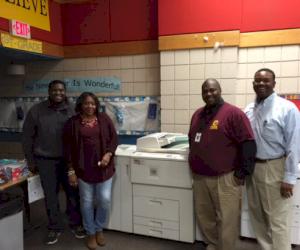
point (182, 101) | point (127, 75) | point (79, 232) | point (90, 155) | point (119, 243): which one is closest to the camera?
point (90, 155)

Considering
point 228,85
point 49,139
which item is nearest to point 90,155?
point 49,139

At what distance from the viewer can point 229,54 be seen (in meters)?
3.04

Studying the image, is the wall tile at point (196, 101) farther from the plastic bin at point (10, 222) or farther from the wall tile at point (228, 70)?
the plastic bin at point (10, 222)

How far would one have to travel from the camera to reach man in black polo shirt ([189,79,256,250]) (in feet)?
6.77

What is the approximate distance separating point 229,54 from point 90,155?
1781mm

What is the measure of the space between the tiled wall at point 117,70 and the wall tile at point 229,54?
0.80 metres

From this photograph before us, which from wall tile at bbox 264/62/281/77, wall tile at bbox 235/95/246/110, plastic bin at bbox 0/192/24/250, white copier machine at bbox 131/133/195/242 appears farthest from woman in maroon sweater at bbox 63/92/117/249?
wall tile at bbox 264/62/281/77

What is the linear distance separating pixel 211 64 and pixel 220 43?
231mm

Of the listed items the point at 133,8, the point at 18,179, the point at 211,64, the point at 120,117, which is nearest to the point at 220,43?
the point at 211,64

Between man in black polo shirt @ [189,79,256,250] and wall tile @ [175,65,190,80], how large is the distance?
1.03 metres

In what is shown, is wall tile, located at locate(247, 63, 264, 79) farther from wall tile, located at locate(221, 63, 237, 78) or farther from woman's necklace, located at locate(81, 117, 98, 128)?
woman's necklace, located at locate(81, 117, 98, 128)

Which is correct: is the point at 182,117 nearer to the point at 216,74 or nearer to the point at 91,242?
the point at 216,74

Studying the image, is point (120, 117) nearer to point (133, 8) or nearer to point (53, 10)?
point (133, 8)

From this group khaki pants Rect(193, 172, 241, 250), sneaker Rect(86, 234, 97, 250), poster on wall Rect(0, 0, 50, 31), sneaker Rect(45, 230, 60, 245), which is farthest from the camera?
poster on wall Rect(0, 0, 50, 31)
